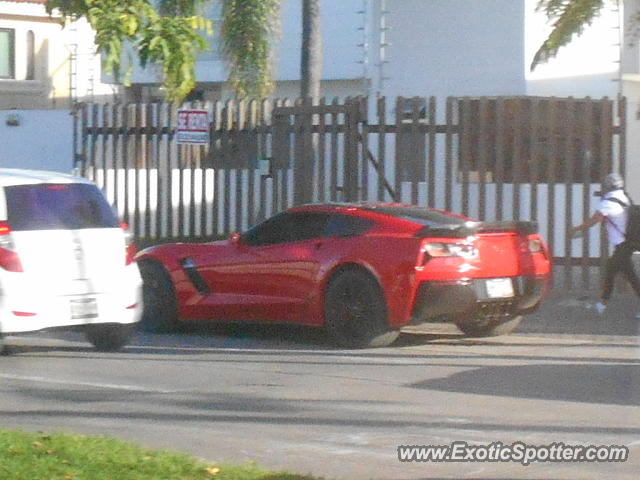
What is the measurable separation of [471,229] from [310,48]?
7.61 meters

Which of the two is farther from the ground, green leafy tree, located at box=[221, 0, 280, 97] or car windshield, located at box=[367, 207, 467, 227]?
green leafy tree, located at box=[221, 0, 280, 97]

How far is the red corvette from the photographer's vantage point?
42.4 ft

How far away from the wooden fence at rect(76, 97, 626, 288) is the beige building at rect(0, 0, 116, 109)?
14344mm

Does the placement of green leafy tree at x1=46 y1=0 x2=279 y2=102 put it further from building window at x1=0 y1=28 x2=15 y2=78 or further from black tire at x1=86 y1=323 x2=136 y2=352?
building window at x1=0 y1=28 x2=15 y2=78

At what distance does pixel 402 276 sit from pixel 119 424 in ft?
14.1

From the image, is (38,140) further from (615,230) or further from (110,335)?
(615,230)

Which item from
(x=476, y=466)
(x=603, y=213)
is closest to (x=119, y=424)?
(x=476, y=466)

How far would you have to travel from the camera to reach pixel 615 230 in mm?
15570

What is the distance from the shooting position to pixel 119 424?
9273 mm

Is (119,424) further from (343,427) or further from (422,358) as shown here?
(422,358)

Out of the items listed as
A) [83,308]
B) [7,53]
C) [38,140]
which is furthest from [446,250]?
[7,53]

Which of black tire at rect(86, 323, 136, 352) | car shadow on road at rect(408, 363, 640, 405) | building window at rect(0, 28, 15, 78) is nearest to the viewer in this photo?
car shadow on road at rect(408, 363, 640, 405)

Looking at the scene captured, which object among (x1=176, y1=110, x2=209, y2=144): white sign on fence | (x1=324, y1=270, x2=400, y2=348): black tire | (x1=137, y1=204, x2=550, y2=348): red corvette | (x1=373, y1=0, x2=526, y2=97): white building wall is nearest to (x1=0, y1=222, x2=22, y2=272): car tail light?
(x1=137, y1=204, x2=550, y2=348): red corvette

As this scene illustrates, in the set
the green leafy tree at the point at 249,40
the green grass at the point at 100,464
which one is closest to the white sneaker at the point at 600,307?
the green leafy tree at the point at 249,40
